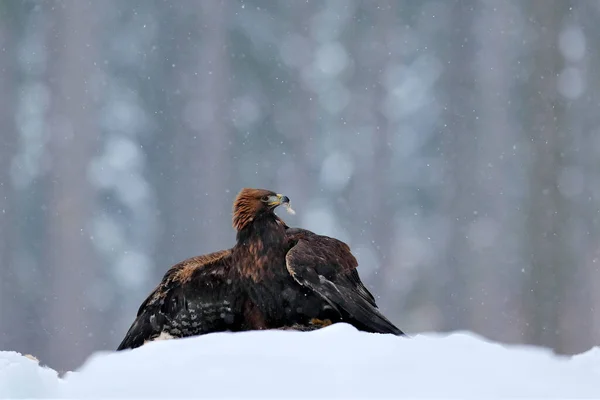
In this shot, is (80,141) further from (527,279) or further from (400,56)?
(527,279)

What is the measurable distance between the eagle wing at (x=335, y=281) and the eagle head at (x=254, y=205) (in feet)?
1.21

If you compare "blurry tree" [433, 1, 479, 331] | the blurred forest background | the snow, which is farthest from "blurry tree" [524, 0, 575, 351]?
the snow

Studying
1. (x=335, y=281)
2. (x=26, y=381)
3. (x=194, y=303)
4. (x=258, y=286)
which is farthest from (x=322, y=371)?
(x=194, y=303)

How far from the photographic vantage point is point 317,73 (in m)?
21.3

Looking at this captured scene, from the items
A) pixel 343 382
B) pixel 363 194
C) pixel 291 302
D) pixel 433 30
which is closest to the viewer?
pixel 343 382

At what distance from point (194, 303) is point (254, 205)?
87 cm

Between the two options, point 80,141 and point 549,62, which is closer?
point 80,141

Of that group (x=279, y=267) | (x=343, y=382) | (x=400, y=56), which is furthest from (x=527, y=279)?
(x=343, y=382)

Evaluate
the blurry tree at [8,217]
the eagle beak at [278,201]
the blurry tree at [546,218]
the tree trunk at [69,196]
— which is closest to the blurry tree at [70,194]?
the tree trunk at [69,196]

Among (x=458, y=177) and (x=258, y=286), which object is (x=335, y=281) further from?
(x=458, y=177)

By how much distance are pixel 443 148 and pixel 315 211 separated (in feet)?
12.6

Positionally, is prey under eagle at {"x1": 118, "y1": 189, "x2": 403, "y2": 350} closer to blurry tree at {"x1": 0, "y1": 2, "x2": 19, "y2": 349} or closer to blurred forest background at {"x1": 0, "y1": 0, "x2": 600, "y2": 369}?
blurred forest background at {"x1": 0, "y1": 0, "x2": 600, "y2": 369}

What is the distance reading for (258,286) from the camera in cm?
612

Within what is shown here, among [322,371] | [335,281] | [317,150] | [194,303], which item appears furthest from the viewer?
[317,150]
